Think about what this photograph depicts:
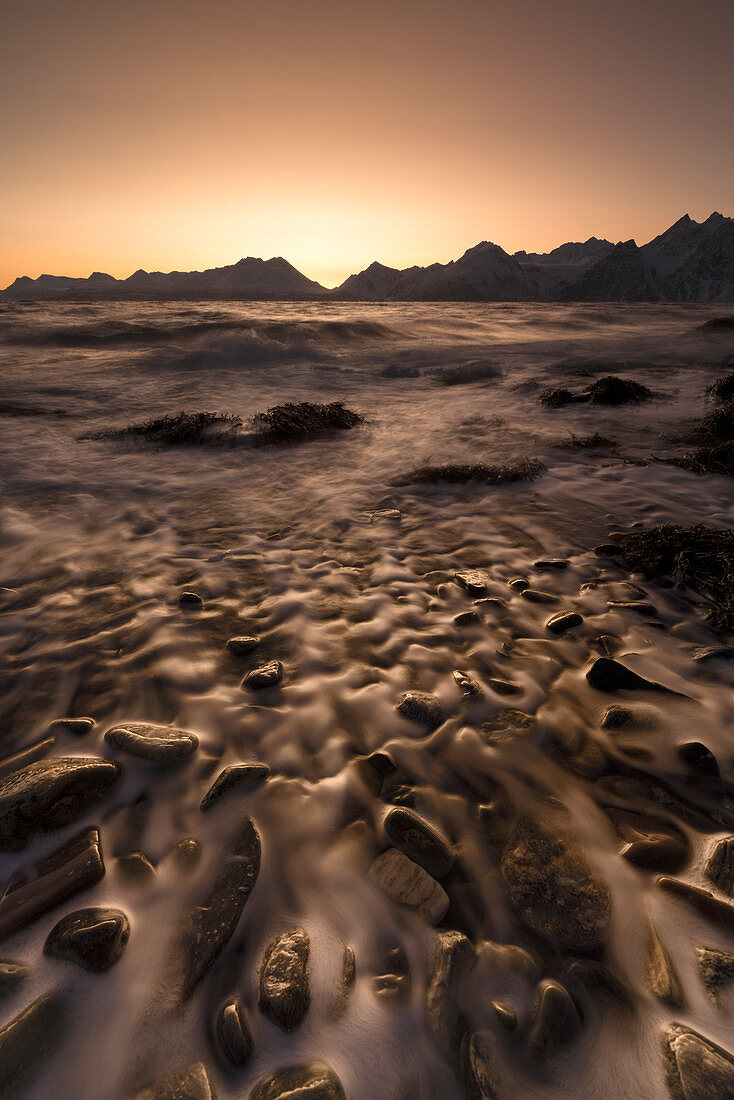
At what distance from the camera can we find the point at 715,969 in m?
1.29

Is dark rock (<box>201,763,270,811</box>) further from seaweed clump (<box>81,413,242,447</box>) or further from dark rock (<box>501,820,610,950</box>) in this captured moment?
seaweed clump (<box>81,413,242,447</box>)

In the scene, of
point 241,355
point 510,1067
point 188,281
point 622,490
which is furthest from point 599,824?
point 188,281

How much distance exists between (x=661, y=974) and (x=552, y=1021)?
1.14 ft

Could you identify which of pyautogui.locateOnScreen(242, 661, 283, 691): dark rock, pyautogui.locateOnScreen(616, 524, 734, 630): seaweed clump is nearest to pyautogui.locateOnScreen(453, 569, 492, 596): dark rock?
pyautogui.locateOnScreen(616, 524, 734, 630): seaweed clump

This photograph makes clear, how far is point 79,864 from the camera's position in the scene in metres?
1.53

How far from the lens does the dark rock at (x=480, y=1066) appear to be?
110cm

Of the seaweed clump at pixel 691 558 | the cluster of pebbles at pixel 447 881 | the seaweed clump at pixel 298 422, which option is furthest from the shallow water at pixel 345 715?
the seaweed clump at pixel 298 422

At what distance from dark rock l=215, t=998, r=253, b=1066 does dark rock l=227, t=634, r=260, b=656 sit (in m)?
1.53

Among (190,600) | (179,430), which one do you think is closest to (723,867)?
(190,600)

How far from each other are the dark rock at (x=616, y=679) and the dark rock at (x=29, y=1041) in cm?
220

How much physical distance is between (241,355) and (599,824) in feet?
48.7

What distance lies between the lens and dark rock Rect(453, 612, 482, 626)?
2.74 meters

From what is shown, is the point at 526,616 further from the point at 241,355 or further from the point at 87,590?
the point at 241,355

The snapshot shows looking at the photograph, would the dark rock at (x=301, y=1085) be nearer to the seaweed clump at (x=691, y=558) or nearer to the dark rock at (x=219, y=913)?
the dark rock at (x=219, y=913)
